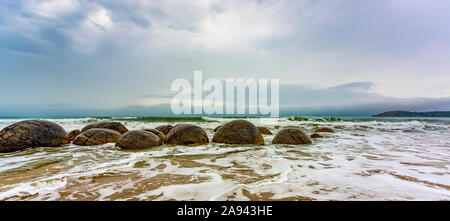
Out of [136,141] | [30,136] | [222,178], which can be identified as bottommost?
[222,178]

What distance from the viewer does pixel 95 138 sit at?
5.97 metres

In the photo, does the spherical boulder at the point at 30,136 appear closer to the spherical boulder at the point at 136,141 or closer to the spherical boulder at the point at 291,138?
the spherical boulder at the point at 136,141

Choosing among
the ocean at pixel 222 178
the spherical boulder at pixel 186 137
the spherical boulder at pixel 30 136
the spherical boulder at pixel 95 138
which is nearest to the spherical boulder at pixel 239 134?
the spherical boulder at pixel 186 137

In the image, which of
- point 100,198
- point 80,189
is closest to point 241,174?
point 100,198

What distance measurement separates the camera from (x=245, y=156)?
432 centimetres

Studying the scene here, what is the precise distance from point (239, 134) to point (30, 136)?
559cm

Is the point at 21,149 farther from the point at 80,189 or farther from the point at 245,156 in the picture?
the point at 245,156

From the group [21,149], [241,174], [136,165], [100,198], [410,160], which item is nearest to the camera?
[100,198]

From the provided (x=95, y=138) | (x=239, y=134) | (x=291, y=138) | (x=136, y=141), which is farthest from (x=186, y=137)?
(x=291, y=138)

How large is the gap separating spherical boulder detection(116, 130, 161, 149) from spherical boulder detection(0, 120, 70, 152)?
187 cm

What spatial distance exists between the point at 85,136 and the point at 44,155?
5.14 feet

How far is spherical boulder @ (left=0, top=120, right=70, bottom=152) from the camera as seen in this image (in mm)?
5046

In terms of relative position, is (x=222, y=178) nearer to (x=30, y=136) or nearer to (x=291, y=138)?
(x=291, y=138)

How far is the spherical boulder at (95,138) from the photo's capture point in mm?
5871
